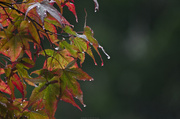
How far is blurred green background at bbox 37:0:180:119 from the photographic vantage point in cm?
622

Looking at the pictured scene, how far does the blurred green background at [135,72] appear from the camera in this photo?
6.22 metres

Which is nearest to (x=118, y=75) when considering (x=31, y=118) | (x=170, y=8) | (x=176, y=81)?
(x=176, y=81)

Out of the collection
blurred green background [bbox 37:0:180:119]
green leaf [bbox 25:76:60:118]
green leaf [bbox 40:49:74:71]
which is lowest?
blurred green background [bbox 37:0:180:119]

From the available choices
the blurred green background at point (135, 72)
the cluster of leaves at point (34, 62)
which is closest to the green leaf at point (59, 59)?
the cluster of leaves at point (34, 62)

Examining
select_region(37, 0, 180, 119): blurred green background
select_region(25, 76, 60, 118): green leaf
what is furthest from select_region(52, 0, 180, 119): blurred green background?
select_region(25, 76, 60, 118): green leaf

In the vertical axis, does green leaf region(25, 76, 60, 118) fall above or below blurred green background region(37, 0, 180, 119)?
above

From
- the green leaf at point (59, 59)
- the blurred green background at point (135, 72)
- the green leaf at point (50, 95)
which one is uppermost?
the green leaf at point (59, 59)

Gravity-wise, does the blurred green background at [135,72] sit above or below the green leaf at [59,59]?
below

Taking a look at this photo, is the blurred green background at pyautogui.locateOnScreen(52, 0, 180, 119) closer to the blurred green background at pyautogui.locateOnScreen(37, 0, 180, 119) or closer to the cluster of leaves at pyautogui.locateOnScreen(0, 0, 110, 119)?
the blurred green background at pyautogui.locateOnScreen(37, 0, 180, 119)

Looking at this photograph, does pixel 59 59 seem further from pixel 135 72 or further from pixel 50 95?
pixel 135 72

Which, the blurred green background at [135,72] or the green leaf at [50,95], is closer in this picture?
the green leaf at [50,95]

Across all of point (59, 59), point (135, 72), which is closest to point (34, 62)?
point (59, 59)

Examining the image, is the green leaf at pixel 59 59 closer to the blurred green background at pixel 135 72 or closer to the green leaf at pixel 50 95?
the green leaf at pixel 50 95

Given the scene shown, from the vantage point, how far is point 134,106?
252 inches
